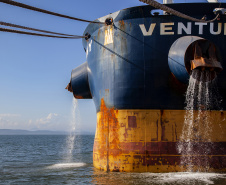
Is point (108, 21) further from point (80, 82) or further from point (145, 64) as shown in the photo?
point (80, 82)

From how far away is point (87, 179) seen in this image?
475 inches

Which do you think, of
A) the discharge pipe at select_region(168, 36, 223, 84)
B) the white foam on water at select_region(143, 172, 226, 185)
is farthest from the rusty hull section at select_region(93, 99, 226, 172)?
the discharge pipe at select_region(168, 36, 223, 84)

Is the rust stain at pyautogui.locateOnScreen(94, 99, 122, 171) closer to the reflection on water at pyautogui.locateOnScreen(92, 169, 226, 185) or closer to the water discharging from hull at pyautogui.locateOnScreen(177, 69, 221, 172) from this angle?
the reflection on water at pyautogui.locateOnScreen(92, 169, 226, 185)

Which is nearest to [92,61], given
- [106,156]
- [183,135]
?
[106,156]

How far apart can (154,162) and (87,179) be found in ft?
8.67

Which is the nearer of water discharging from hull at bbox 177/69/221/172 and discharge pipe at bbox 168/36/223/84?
discharge pipe at bbox 168/36/223/84

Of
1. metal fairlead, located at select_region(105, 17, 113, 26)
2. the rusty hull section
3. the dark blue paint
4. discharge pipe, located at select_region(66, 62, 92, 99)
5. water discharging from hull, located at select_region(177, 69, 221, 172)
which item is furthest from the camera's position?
discharge pipe, located at select_region(66, 62, 92, 99)

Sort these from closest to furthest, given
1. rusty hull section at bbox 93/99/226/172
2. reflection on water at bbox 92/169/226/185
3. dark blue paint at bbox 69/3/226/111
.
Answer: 1. reflection on water at bbox 92/169/226/185
2. rusty hull section at bbox 93/99/226/172
3. dark blue paint at bbox 69/3/226/111

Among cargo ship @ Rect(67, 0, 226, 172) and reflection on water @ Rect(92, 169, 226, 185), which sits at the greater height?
cargo ship @ Rect(67, 0, 226, 172)

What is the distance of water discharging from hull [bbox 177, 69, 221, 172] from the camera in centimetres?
1124

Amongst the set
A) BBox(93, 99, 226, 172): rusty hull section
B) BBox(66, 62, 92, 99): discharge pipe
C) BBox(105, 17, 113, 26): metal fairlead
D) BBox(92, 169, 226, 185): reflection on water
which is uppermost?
BBox(105, 17, 113, 26): metal fairlead

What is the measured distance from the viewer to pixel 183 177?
10.7 m

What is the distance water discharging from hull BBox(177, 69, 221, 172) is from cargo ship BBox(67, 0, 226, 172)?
13 centimetres

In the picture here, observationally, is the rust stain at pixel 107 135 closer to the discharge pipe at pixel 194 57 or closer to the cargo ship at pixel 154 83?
the cargo ship at pixel 154 83
